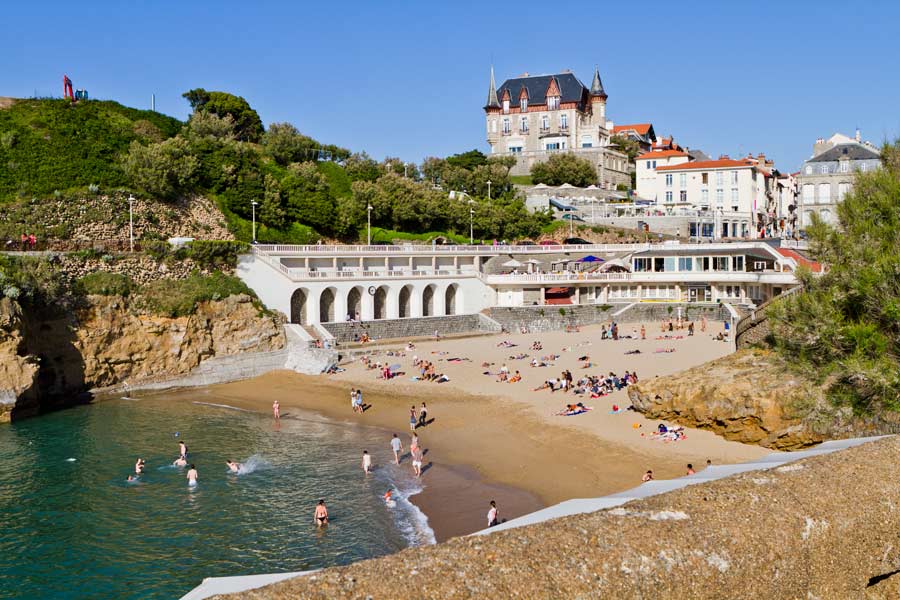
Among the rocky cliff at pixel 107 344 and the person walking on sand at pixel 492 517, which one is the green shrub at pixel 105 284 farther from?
the person walking on sand at pixel 492 517

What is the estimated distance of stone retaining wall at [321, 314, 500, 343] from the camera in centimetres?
4297

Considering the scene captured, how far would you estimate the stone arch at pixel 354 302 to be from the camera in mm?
48831

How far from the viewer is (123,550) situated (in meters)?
18.2

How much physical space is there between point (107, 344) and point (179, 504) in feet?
61.4

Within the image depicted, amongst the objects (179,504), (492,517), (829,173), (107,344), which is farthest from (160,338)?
(829,173)

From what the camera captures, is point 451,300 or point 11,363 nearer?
point 11,363

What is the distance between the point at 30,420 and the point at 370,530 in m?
19.7

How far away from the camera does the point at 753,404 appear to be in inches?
Answer: 885

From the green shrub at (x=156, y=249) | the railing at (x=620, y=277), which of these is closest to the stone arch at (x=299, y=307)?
the green shrub at (x=156, y=249)

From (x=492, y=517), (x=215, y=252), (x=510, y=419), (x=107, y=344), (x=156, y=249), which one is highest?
(x=156, y=249)

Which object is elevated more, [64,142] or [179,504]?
[64,142]

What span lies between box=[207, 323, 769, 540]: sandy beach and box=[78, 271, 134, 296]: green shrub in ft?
24.1

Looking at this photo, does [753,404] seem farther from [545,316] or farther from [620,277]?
[620,277]

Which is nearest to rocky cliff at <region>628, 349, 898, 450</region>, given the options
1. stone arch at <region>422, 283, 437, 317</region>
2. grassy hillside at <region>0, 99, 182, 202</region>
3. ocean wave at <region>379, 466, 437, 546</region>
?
ocean wave at <region>379, 466, 437, 546</region>
